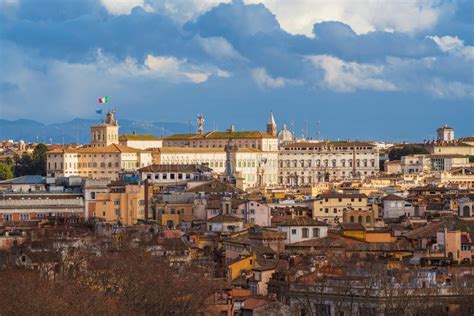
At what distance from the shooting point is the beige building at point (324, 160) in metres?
151

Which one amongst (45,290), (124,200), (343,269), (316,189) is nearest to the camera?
(45,290)

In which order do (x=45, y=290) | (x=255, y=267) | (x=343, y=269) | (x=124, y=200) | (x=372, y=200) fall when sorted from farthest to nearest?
1. (x=372, y=200)
2. (x=124, y=200)
3. (x=255, y=267)
4. (x=343, y=269)
5. (x=45, y=290)

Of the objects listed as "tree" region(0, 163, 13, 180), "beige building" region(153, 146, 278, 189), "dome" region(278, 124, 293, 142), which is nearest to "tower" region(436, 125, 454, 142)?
"dome" region(278, 124, 293, 142)

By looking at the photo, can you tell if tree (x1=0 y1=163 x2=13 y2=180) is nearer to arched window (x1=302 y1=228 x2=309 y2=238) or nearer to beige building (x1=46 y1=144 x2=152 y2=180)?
beige building (x1=46 y1=144 x2=152 y2=180)

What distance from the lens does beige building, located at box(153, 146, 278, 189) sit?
130 m

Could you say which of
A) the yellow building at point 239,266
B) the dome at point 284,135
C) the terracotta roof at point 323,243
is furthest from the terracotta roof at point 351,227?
the dome at point 284,135

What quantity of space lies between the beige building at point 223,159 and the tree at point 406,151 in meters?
19.2

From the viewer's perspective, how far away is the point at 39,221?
223ft

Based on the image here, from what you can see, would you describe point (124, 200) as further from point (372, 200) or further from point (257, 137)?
point (257, 137)

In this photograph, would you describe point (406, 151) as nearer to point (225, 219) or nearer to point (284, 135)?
point (284, 135)

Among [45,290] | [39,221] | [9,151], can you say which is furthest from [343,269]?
[9,151]

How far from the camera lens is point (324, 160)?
6004 inches

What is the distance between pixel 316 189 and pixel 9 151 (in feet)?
203

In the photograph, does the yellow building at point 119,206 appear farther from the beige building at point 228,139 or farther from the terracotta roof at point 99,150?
the beige building at point 228,139
